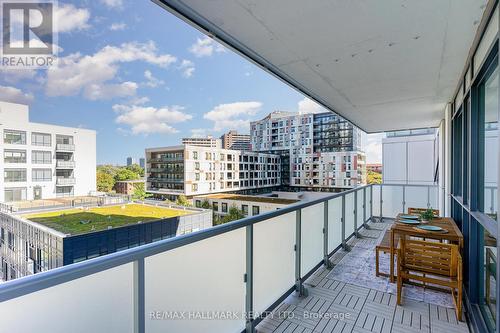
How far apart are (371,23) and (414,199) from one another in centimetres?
563

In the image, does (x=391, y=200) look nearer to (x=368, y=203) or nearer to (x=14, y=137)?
(x=368, y=203)

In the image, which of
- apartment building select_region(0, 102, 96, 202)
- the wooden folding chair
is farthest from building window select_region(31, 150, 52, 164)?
the wooden folding chair

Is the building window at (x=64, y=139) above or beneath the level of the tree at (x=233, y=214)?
above

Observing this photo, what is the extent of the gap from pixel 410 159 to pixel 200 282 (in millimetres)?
8313

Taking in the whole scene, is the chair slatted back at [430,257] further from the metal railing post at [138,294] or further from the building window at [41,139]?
the building window at [41,139]

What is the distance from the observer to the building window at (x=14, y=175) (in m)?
19.7

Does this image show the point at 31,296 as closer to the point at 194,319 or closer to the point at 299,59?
the point at 194,319

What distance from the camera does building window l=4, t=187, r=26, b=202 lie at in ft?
65.3

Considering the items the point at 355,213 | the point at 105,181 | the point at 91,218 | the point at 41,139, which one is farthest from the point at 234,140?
the point at 355,213

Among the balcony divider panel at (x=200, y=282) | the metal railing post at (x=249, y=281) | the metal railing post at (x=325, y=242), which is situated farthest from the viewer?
the metal railing post at (x=325, y=242)

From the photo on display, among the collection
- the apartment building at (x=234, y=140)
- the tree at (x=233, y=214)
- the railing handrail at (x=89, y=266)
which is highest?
the apartment building at (x=234, y=140)

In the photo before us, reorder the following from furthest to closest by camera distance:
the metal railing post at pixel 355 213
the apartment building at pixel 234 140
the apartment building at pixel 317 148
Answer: the apartment building at pixel 234 140
the apartment building at pixel 317 148
the metal railing post at pixel 355 213

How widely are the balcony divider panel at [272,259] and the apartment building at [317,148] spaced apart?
32.1 m

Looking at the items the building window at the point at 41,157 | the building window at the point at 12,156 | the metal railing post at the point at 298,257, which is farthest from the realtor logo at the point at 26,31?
the building window at the point at 41,157
